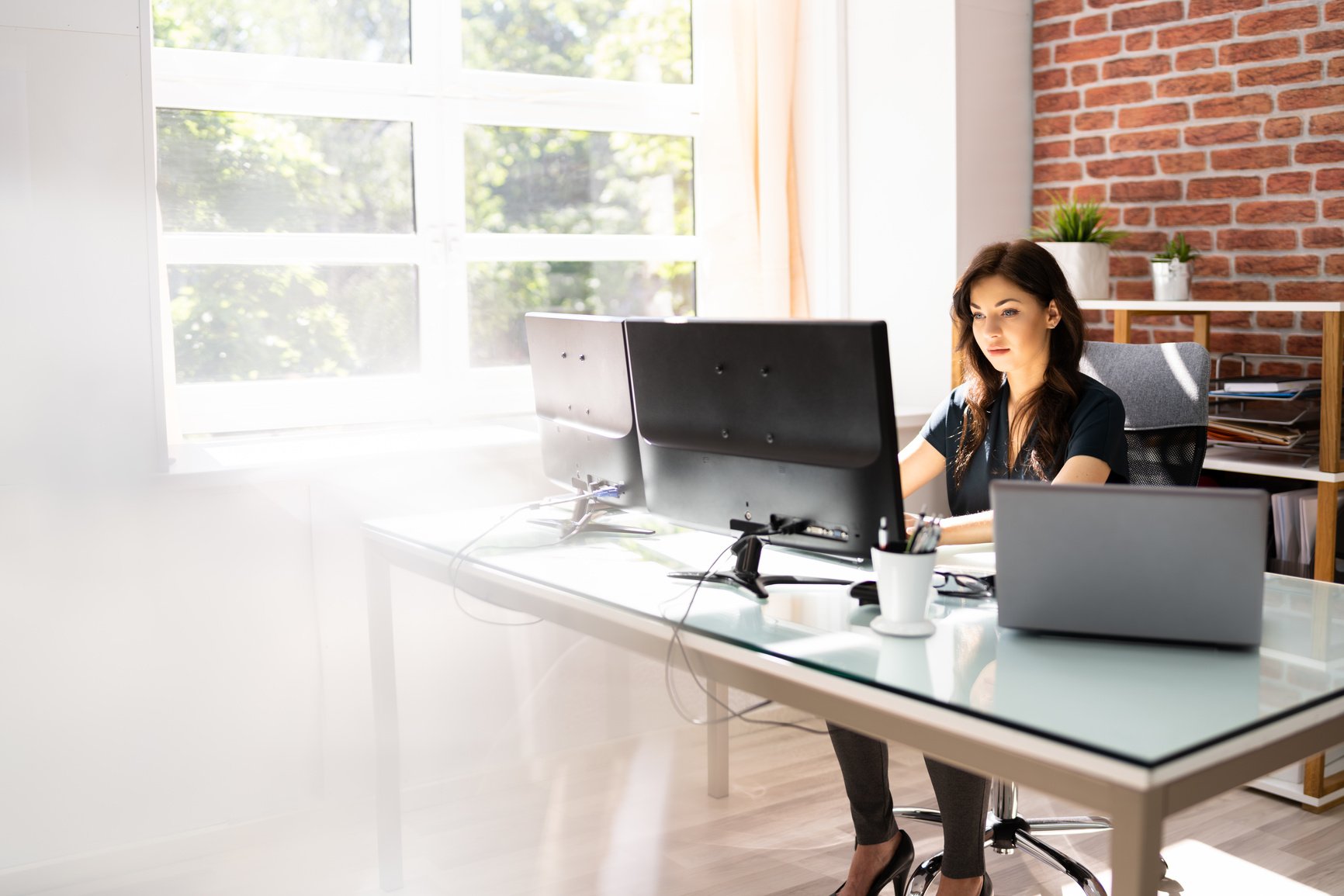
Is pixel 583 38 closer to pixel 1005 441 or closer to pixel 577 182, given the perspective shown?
pixel 577 182

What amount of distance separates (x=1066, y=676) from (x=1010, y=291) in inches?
40.4

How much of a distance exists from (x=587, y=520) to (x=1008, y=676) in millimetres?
1046

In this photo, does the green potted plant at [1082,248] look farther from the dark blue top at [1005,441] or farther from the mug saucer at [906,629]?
the mug saucer at [906,629]

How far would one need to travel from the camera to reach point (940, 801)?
200cm

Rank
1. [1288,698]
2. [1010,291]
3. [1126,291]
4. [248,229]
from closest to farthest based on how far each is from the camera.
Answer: [1288,698], [1010,291], [248,229], [1126,291]

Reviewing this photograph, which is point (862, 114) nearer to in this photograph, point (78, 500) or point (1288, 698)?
point (78, 500)

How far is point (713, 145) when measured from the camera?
357 centimetres

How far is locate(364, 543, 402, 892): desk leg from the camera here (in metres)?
2.48

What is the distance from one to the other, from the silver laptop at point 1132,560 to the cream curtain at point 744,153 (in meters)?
2.18

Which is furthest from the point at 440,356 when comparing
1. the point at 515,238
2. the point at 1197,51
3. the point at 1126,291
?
the point at 1197,51

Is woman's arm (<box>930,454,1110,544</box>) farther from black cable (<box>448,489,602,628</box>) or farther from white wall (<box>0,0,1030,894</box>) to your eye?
white wall (<box>0,0,1030,894</box>)

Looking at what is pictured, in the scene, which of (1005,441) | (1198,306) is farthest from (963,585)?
(1198,306)

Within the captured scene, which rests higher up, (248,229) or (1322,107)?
(1322,107)

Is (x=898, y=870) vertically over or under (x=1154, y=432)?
under
